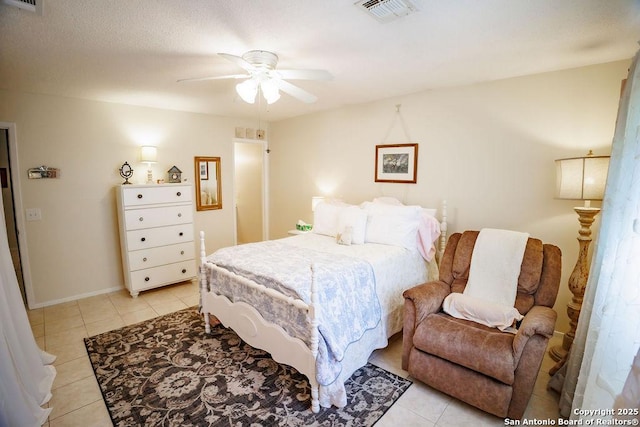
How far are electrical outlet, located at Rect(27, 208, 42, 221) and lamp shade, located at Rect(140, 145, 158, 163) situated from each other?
1210 mm

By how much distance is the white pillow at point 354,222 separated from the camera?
3.16m

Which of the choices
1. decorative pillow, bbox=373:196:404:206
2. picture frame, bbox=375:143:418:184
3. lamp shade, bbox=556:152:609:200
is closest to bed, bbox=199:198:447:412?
decorative pillow, bbox=373:196:404:206

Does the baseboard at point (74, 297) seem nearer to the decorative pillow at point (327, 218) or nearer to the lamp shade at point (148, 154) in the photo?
the lamp shade at point (148, 154)

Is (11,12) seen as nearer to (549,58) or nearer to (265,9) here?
(265,9)

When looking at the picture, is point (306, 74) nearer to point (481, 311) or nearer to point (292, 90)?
point (292, 90)

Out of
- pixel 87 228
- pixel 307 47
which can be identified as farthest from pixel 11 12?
pixel 87 228

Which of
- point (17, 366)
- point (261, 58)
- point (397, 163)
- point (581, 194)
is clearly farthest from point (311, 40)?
point (17, 366)

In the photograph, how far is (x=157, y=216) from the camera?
12.7 feet

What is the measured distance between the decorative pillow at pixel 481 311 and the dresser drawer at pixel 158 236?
335 cm

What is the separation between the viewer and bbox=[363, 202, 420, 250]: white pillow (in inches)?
119

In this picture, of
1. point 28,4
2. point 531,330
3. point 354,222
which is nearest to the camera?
point 28,4

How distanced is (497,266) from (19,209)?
15.6 feet

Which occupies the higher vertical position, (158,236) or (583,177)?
(583,177)

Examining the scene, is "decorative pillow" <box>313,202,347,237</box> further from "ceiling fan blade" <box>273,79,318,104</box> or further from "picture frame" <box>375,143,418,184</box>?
"ceiling fan blade" <box>273,79,318,104</box>
